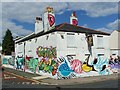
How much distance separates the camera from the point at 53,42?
25797 millimetres

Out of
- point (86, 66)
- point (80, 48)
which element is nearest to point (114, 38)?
point (86, 66)

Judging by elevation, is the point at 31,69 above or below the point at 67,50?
below

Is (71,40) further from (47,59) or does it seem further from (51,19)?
(47,59)

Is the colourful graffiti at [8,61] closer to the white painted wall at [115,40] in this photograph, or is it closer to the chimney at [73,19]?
the chimney at [73,19]

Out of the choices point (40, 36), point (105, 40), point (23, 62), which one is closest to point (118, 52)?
point (105, 40)

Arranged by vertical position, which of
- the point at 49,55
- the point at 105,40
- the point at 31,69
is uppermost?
the point at 105,40

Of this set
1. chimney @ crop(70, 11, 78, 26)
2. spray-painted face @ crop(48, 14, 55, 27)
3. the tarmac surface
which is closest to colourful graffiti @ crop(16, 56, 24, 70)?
chimney @ crop(70, 11, 78, 26)

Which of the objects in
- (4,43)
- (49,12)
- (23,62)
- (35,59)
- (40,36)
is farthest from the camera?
(4,43)

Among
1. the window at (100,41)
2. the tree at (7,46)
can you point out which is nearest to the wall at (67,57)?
the window at (100,41)

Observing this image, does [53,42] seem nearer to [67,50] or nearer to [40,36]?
[67,50]

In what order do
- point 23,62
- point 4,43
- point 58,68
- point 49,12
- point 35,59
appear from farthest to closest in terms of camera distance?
1. point 4,43
2. point 23,62
3. point 35,59
4. point 49,12
5. point 58,68

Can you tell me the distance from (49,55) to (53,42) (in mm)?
1908

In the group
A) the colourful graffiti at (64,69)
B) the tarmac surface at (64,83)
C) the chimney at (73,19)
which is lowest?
the tarmac surface at (64,83)

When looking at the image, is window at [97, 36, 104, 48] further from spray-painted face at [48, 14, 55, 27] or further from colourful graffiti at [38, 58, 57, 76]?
colourful graffiti at [38, 58, 57, 76]
